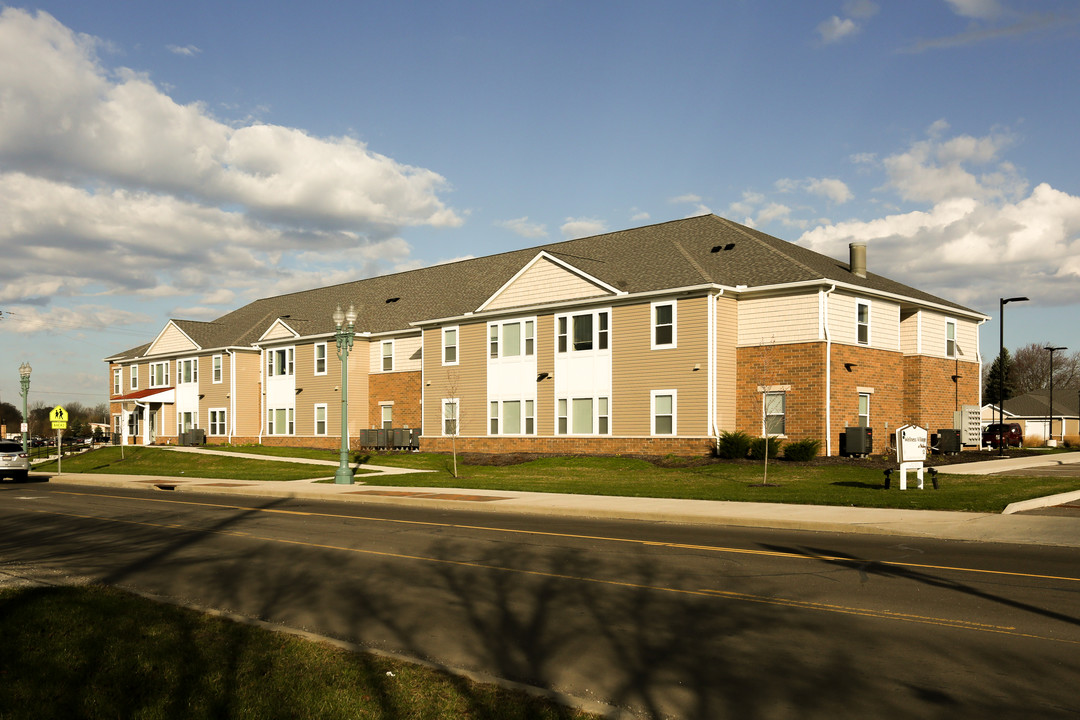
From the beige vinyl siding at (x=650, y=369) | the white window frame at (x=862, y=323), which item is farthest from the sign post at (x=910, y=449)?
the white window frame at (x=862, y=323)

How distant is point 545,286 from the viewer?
3838 cm

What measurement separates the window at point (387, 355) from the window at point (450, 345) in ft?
20.2

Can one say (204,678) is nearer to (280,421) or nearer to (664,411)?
(664,411)

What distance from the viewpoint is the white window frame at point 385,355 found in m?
48.2

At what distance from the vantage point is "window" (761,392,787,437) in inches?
1273

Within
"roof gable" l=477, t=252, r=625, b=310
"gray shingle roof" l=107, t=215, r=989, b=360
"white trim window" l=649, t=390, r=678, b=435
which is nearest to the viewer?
"white trim window" l=649, t=390, r=678, b=435

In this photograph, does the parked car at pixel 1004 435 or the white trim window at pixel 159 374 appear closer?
the parked car at pixel 1004 435

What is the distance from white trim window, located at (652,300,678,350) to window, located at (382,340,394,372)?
18.8 m

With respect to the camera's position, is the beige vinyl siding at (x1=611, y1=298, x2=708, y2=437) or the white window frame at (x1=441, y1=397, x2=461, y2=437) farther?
the white window frame at (x1=441, y1=397, x2=461, y2=437)

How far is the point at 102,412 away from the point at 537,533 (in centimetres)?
16594

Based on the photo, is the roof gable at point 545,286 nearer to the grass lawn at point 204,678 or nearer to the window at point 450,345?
the window at point 450,345

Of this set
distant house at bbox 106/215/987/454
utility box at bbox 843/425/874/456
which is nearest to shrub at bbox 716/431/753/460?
distant house at bbox 106/215/987/454

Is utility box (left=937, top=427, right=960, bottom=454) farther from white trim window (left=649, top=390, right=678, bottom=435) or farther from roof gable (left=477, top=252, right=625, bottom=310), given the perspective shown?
roof gable (left=477, top=252, right=625, bottom=310)

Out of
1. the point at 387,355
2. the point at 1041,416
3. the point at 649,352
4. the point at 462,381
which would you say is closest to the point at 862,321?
the point at 649,352
